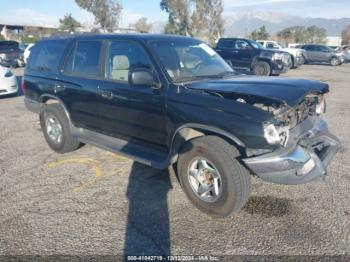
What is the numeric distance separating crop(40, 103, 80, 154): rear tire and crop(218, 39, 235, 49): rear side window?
42.6 feet

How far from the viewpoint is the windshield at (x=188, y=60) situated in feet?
13.5

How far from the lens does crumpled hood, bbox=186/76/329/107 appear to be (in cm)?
333

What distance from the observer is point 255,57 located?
1627 centimetres

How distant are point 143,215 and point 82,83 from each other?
88.0 inches

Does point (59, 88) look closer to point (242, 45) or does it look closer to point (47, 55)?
point (47, 55)

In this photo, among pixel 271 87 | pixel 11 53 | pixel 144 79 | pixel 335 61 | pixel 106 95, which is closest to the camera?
pixel 271 87

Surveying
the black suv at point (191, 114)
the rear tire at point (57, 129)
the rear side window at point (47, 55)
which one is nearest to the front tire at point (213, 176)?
the black suv at point (191, 114)

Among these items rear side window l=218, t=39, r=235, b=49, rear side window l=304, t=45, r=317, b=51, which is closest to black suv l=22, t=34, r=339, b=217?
rear side window l=218, t=39, r=235, b=49

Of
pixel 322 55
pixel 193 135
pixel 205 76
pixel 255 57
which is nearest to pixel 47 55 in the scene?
pixel 205 76

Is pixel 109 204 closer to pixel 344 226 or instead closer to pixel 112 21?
pixel 344 226

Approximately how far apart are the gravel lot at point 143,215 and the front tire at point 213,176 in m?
0.16

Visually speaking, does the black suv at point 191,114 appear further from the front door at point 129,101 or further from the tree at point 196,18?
the tree at point 196,18

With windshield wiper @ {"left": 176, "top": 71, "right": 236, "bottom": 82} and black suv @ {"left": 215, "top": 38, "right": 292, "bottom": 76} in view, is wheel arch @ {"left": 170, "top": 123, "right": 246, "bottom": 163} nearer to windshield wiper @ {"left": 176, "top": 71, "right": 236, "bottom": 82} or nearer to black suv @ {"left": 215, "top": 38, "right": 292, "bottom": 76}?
windshield wiper @ {"left": 176, "top": 71, "right": 236, "bottom": 82}

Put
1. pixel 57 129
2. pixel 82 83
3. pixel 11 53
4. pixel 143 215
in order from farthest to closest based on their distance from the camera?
pixel 11 53
pixel 57 129
pixel 82 83
pixel 143 215
